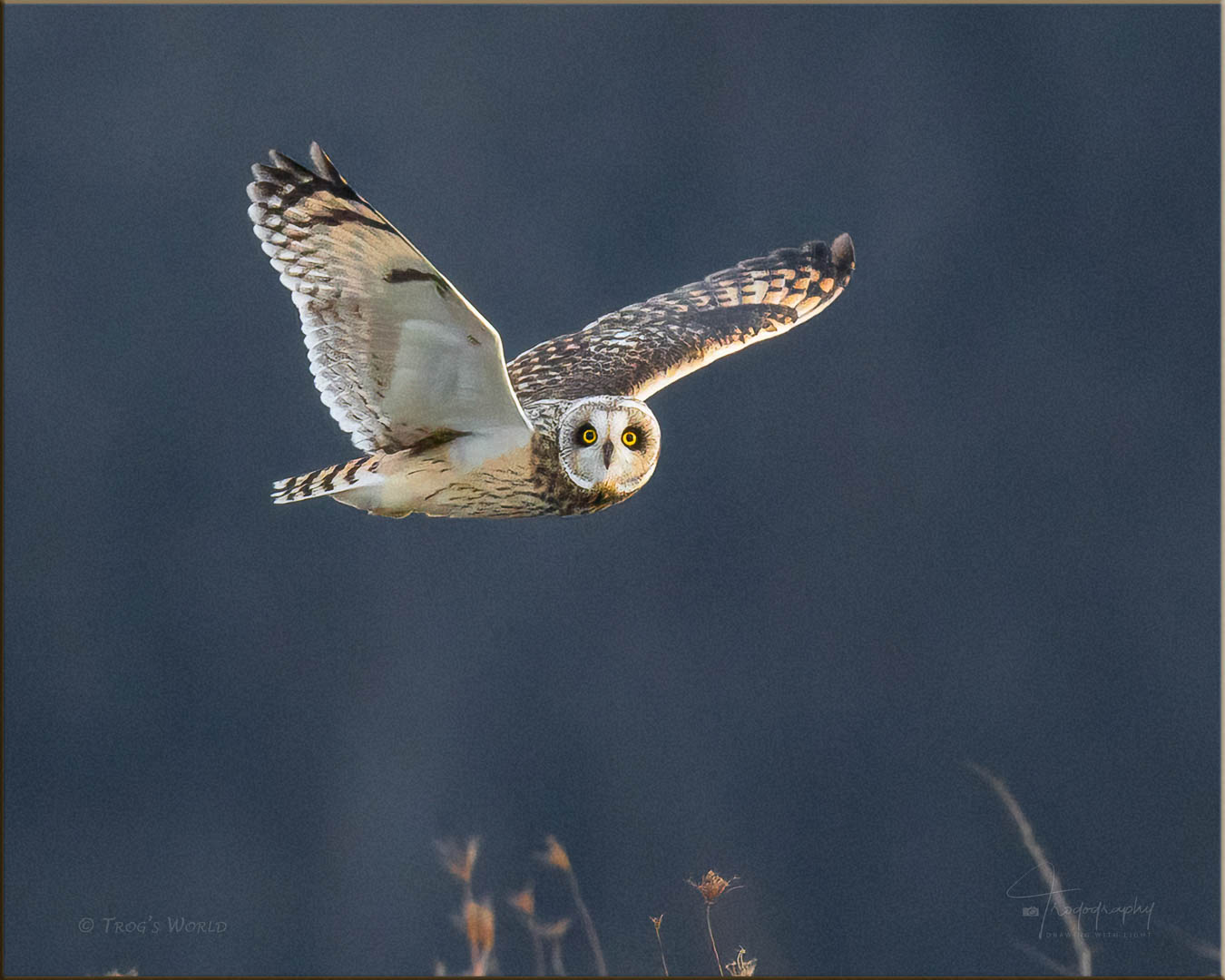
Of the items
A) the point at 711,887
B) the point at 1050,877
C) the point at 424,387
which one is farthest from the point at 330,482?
the point at 1050,877

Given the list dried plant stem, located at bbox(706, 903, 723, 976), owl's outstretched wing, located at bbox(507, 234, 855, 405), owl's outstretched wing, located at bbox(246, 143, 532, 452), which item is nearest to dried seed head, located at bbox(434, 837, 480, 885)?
dried plant stem, located at bbox(706, 903, 723, 976)

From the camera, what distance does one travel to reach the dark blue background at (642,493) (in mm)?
16812

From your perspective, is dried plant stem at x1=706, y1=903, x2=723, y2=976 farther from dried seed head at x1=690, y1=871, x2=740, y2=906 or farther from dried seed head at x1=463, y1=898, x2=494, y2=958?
dried seed head at x1=463, y1=898, x2=494, y2=958

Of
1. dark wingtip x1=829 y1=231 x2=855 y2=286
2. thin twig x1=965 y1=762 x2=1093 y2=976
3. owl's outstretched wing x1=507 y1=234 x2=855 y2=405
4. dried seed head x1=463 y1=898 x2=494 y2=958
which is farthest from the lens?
dark wingtip x1=829 y1=231 x2=855 y2=286

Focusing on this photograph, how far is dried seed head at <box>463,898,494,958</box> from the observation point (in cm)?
221

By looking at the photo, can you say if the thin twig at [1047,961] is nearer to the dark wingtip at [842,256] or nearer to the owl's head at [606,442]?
the owl's head at [606,442]

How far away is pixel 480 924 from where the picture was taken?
2.24 m

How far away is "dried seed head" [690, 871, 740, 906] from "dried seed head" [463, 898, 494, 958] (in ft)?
1.51

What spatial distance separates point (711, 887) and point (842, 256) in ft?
11.5

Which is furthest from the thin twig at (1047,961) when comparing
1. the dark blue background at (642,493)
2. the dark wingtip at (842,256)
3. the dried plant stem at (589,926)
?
the dark blue background at (642,493)

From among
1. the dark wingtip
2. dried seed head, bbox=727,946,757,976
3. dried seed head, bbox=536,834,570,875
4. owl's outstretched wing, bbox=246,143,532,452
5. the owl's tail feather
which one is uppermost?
the dark wingtip

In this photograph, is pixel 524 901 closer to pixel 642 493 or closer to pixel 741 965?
pixel 741 965

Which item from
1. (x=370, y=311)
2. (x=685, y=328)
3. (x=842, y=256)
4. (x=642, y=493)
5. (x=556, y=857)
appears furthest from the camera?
(x=642, y=493)

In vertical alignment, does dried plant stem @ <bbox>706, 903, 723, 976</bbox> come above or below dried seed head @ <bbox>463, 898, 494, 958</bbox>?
below
